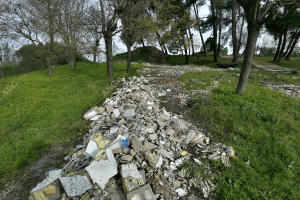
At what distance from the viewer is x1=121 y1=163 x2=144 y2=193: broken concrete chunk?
1890 mm

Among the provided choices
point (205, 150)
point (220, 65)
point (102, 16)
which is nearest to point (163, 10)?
point (102, 16)

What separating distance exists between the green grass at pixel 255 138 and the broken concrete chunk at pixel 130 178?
Answer: 101 cm

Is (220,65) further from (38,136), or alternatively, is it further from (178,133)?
(38,136)

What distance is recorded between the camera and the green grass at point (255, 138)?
2.03m

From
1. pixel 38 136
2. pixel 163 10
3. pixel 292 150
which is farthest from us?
pixel 163 10

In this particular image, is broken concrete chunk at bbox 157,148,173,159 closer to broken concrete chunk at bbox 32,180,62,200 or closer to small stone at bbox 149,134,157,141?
small stone at bbox 149,134,157,141

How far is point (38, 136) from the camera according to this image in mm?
3711

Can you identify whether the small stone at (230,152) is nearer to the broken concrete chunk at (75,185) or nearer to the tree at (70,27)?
the broken concrete chunk at (75,185)

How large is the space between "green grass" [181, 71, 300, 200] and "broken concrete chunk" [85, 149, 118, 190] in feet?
4.69

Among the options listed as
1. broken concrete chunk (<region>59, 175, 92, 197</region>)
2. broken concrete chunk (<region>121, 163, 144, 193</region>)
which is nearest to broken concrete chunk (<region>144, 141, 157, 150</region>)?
broken concrete chunk (<region>121, 163, 144, 193</region>)

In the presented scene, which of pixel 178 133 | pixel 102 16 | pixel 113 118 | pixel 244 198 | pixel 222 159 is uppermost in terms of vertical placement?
pixel 102 16

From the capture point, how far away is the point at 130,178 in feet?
6.42

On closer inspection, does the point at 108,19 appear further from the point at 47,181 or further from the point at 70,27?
the point at 47,181

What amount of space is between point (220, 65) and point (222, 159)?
48.1ft
